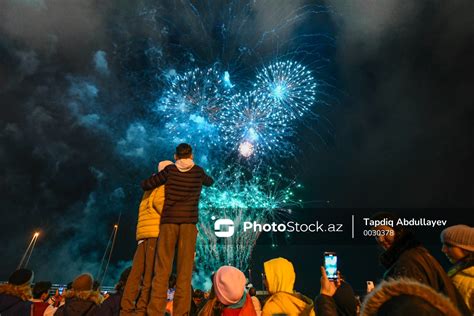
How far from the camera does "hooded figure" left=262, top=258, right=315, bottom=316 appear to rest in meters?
3.95

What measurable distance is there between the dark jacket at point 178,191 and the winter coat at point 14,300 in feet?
7.75

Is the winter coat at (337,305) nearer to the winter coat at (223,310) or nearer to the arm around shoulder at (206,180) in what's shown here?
the winter coat at (223,310)

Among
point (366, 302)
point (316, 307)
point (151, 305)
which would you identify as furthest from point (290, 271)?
point (366, 302)

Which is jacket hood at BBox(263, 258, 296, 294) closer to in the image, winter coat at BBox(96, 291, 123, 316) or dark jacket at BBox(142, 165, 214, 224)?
dark jacket at BBox(142, 165, 214, 224)

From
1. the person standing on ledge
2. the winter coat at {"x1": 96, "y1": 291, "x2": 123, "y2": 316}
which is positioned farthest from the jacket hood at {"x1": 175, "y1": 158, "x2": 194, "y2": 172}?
the winter coat at {"x1": 96, "y1": 291, "x2": 123, "y2": 316}

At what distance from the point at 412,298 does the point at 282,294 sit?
288 cm

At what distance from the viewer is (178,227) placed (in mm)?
5480

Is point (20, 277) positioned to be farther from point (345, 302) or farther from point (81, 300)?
point (345, 302)

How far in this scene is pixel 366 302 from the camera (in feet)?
4.71

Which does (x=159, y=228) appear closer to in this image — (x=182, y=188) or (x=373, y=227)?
(x=182, y=188)

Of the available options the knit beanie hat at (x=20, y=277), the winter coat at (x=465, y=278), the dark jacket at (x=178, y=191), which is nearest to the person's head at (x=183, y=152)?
the dark jacket at (x=178, y=191)

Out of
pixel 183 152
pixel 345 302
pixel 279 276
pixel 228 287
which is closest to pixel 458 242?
pixel 345 302

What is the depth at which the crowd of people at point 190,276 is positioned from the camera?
3.46 m

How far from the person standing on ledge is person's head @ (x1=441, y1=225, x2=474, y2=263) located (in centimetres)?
334
